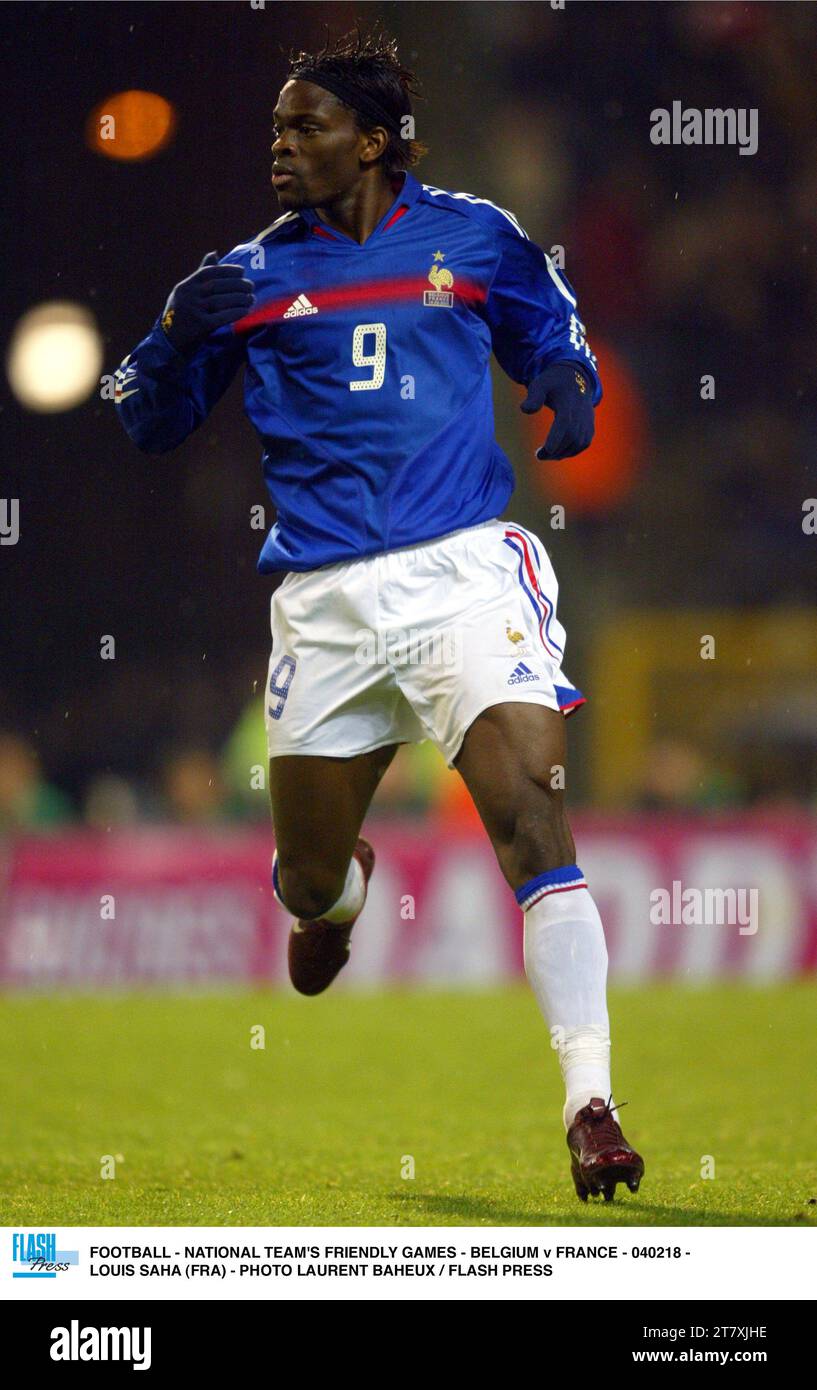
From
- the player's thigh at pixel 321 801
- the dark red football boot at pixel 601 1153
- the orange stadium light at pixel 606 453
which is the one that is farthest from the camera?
the orange stadium light at pixel 606 453

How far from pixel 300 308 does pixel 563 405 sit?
1.96ft

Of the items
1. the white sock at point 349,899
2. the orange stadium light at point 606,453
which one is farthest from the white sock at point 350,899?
the orange stadium light at point 606,453

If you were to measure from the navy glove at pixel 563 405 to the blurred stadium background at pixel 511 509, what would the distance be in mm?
3131

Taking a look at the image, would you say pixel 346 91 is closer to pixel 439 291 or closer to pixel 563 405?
pixel 439 291

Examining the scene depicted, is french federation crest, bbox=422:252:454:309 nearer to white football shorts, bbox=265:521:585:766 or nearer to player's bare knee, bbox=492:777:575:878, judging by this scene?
white football shorts, bbox=265:521:585:766

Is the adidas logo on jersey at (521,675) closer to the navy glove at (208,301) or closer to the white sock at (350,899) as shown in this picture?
the navy glove at (208,301)

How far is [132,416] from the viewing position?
392 centimetres

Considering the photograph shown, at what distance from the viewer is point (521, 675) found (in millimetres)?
3541

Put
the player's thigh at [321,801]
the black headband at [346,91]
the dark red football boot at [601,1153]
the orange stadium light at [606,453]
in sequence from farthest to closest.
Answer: the orange stadium light at [606,453] < the player's thigh at [321,801] < the black headband at [346,91] < the dark red football boot at [601,1153]

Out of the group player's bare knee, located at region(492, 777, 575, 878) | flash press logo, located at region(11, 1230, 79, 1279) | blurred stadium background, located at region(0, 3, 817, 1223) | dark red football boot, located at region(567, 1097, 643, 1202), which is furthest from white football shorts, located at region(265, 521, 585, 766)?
blurred stadium background, located at region(0, 3, 817, 1223)

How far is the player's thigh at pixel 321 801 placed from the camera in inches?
154

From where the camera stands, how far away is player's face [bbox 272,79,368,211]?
12.3ft
